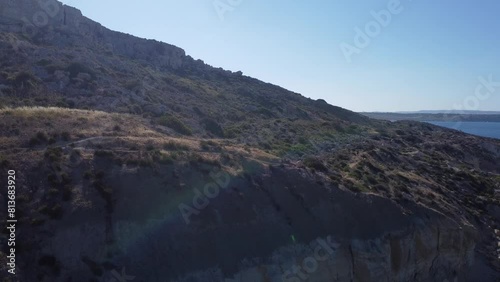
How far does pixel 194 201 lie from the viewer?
23938mm

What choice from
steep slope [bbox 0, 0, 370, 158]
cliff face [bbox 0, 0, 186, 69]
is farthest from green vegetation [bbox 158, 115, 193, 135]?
cliff face [bbox 0, 0, 186, 69]

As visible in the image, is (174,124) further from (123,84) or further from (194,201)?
(194,201)

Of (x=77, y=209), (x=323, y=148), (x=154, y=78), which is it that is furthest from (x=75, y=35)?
(x=77, y=209)

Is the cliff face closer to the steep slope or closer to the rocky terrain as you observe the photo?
the steep slope

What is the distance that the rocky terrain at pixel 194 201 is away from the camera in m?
19.8

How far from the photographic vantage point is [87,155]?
24297 mm

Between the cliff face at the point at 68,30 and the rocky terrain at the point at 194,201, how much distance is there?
11.2 metres

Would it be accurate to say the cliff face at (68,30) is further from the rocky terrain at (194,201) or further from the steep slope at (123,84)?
the rocky terrain at (194,201)

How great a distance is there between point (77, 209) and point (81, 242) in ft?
6.34

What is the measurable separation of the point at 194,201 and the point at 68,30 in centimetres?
5420

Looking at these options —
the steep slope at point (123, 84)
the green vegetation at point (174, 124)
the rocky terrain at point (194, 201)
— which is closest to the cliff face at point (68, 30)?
the steep slope at point (123, 84)

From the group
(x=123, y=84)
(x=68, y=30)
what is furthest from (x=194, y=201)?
(x=68, y=30)

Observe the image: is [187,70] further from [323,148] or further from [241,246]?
[241,246]

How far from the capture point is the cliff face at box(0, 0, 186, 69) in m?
60.7
